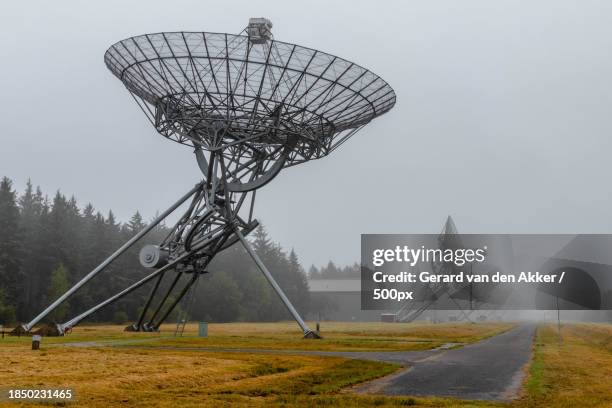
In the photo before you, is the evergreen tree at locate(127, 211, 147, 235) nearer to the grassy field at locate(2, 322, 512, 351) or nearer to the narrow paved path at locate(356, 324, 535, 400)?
the grassy field at locate(2, 322, 512, 351)

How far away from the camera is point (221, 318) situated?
113938 mm

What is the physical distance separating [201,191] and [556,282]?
152 feet

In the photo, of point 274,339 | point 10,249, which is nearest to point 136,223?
point 10,249

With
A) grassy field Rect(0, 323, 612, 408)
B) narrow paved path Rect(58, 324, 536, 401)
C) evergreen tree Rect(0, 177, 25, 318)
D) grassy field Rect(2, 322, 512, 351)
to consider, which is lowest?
grassy field Rect(2, 322, 512, 351)

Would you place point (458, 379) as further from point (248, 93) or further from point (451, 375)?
point (248, 93)

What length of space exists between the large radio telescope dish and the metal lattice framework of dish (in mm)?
67

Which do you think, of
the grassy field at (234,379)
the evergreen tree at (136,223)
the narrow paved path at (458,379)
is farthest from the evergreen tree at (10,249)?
the narrow paved path at (458,379)

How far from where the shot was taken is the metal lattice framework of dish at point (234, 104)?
3816 centimetres

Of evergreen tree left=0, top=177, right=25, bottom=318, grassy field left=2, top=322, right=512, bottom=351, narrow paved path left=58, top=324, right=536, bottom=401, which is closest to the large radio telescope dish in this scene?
grassy field left=2, top=322, right=512, bottom=351

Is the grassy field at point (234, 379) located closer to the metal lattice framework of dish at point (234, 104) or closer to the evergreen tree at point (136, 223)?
the metal lattice framework of dish at point (234, 104)

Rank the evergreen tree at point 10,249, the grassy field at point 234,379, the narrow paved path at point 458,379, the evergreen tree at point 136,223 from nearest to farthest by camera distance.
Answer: the grassy field at point 234,379 → the narrow paved path at point 458,379 → the evergreen tree at point 10,249 → the evergreen tree at point 136,223

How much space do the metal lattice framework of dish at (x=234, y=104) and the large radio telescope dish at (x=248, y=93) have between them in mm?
67

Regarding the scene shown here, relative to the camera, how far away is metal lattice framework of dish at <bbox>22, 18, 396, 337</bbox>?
1502 inches

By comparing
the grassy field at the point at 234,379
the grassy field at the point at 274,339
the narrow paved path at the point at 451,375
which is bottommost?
the grassy field at the point at 274,339
